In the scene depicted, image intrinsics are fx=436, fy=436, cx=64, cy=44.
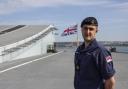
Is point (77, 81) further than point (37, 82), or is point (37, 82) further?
point (37, 82)

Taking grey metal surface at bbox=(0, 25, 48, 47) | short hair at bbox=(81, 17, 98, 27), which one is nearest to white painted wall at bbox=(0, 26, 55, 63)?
grey metal surface at bbox=(0, 25, 48, 47)

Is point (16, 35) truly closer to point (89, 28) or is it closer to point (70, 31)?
point (70, 31)

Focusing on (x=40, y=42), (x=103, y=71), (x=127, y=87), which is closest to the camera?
(x=103, y=71)

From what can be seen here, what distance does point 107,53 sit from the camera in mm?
5207

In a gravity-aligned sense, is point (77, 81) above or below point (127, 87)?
above

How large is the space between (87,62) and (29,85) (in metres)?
10.2

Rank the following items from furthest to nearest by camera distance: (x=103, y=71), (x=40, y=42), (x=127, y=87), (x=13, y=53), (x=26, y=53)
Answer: (x=40, y=42), (x=26, y=53), (x=13, y=53), (x=127, y=87), (x=103, y=71)

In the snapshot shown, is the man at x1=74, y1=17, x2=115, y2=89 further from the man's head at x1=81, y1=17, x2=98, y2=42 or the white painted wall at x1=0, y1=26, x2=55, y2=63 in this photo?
the white painted wall at x1=0, y1=26, x2=55, y2=63

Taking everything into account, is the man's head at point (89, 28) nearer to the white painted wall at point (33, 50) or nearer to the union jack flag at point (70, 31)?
the white painted wall at point (33, 50)

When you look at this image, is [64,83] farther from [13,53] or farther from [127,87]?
[13,53]

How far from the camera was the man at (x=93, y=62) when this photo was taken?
519 centimetres

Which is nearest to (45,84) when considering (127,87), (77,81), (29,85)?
(29,85)

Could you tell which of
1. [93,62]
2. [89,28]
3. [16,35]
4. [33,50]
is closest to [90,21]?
[89,28]

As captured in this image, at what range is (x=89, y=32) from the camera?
205 inches
